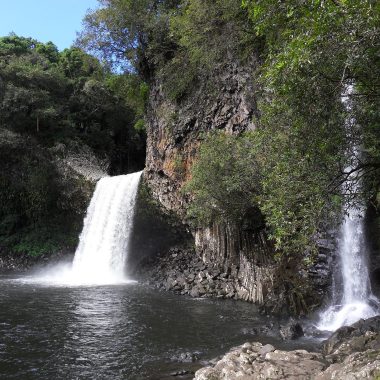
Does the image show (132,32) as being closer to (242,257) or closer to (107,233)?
(107,233)

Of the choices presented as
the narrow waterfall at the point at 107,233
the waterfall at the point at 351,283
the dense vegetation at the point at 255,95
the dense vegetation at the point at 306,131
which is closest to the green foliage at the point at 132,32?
the dense vegetation at the point at 255,95

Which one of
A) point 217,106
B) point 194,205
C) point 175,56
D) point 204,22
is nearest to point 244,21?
point 204,22

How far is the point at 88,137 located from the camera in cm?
3519

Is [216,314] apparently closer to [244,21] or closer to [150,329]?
[150,329]

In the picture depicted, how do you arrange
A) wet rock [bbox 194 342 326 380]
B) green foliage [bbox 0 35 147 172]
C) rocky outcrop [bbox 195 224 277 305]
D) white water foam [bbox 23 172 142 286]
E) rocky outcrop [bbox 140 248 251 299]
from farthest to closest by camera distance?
1. green foliage [bbox 0 35 147 172]
2. white water foam [bbox 23 172 142 286]
3. rocky outcrop [bbox 140 248 251 299]
4. rocky outcrop [bbox 195 224 277 305]
5. wet rock [bbox 194 342 326 380]

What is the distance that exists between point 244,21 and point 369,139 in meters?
12.6

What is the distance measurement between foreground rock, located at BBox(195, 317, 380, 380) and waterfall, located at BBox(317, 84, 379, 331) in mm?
3823

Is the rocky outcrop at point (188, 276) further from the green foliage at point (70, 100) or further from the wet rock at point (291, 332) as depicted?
the green foliage at point (70, 100)

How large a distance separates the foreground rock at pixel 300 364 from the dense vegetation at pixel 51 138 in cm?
1996

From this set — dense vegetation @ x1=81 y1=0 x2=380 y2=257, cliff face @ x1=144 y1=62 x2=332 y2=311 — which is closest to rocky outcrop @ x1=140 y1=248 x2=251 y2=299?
cliff face @ x1=144 y1=62 x2=332 y2=311

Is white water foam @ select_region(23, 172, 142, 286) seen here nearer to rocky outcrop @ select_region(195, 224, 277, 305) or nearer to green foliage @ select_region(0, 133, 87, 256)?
green foliage @ select_region(0, 133, 87, 256)

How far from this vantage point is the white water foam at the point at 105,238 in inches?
893

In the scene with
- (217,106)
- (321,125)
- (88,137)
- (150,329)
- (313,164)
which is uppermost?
(88,137)

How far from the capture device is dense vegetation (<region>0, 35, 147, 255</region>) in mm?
27531
